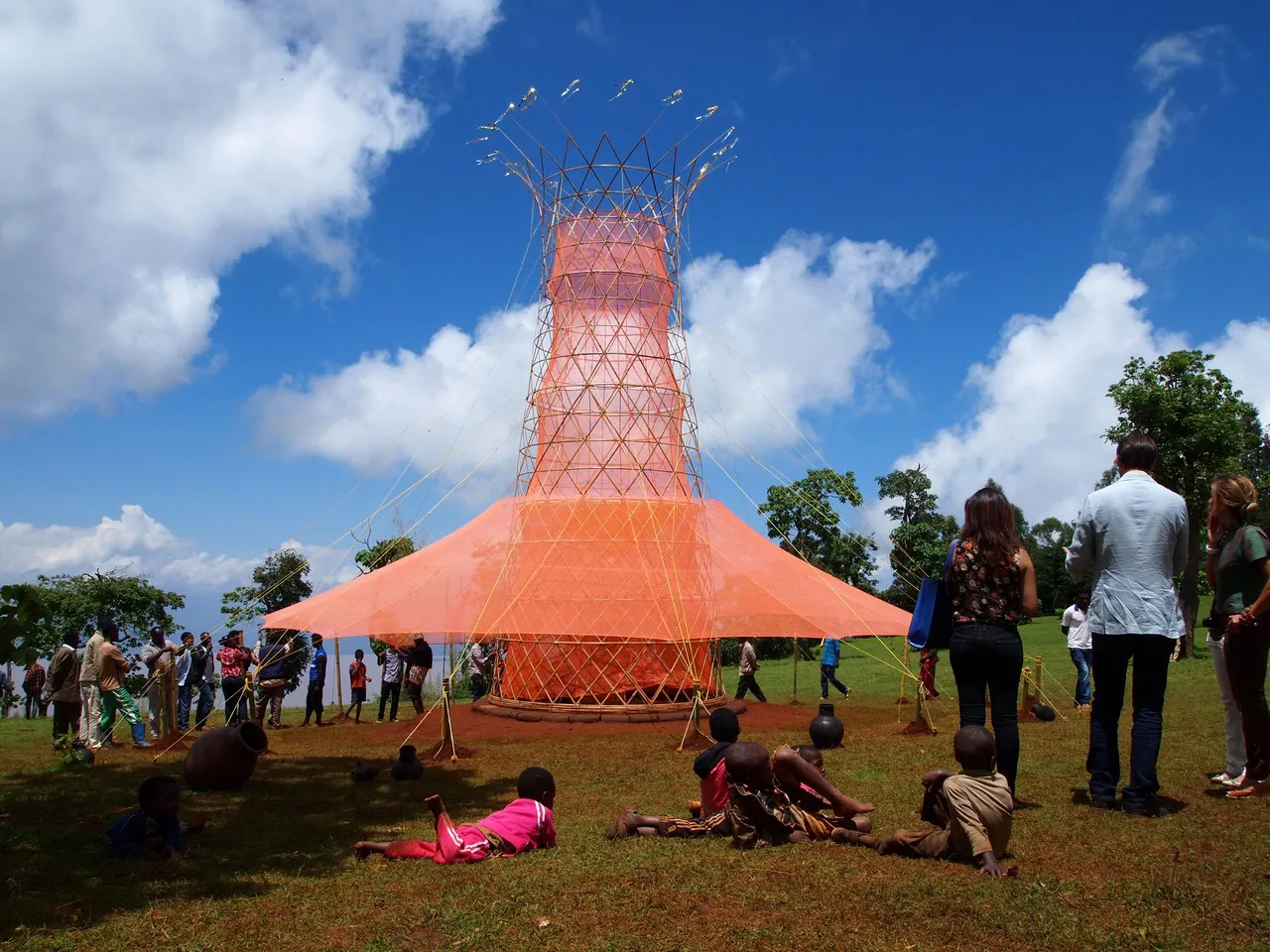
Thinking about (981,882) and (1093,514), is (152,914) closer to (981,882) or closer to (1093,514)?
(981,882)

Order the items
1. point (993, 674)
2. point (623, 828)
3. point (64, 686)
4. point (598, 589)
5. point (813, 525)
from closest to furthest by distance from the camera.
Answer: point (993, 674) → point (623, 828) → point (64, 686) → point (598, 589) → point (813, 525)

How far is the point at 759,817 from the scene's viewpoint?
4.77 metres

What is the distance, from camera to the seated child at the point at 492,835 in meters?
4.86

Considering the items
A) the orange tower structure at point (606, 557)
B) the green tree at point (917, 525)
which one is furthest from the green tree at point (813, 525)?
the orange tower structure at point (606, 557)

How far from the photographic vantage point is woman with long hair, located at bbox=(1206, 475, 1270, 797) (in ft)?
16.6

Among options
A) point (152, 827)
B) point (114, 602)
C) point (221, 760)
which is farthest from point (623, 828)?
point (114, 602)

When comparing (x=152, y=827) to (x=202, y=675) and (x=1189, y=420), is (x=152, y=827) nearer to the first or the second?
(x=202, y=675)

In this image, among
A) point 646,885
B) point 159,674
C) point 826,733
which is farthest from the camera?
point 159,674

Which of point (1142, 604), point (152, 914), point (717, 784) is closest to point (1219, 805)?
point (1142, 604)

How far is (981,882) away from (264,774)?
7.20 m

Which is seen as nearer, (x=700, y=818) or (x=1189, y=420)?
(x=700, y=818)

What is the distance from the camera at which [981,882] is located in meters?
3.89

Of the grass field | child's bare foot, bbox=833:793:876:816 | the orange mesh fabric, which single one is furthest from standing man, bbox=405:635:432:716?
Answer: child's bare foot, bbox=833:793:876:816

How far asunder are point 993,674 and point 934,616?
1.44 ft
